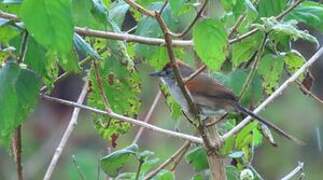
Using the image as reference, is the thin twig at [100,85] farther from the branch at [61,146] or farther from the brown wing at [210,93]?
the brown wing at [210,93]

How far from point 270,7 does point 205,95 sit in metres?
0.96

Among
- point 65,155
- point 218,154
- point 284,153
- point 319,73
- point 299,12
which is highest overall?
point 299,12

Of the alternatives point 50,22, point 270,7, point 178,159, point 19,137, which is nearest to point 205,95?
point 178,159

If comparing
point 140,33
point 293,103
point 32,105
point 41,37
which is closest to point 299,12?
point 140,33

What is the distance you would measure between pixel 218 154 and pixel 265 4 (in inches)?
13.1

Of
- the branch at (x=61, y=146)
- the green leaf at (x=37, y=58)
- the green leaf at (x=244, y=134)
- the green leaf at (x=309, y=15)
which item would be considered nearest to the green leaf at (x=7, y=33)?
the green leaf at (x=37, y=58)

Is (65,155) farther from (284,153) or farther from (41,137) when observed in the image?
(284,153)

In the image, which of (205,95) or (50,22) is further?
(205,95)

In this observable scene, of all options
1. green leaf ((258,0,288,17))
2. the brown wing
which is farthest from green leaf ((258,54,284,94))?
the brown wing

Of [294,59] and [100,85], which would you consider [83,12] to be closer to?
[100,85]

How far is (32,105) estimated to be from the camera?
1412 millimetres

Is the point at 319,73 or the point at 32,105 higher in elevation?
the point at 32,105

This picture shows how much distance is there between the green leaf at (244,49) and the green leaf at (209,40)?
0.32 m

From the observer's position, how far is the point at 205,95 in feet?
8.59
